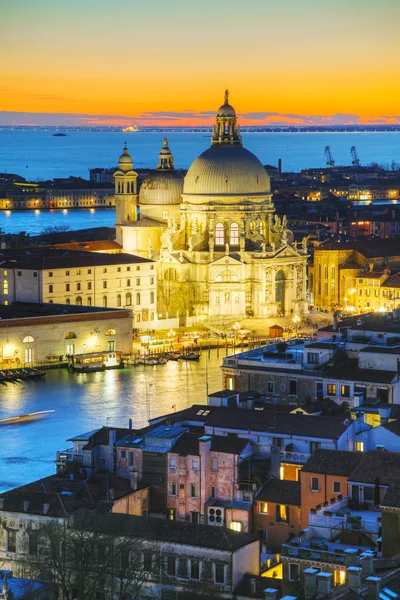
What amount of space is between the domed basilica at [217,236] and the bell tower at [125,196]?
3cm

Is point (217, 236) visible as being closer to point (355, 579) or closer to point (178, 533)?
point (178, 533)

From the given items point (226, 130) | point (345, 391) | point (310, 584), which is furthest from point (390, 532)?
point (226, 130)

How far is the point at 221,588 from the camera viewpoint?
15.3 m

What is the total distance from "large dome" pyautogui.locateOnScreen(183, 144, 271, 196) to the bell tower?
6.22ft

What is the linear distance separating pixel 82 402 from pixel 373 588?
55.3 feet

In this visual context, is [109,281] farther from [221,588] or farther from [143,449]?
[221,588]

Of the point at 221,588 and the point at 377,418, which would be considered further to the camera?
the point at 377,418

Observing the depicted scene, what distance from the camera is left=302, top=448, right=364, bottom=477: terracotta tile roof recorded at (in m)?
17.5

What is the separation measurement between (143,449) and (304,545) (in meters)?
4.20

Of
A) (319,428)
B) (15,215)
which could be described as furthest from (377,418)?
(15,215)

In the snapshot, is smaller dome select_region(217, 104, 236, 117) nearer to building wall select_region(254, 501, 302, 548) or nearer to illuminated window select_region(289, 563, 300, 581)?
building wall select_region(254, 501, 302, 548)

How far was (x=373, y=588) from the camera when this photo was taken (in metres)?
12.5

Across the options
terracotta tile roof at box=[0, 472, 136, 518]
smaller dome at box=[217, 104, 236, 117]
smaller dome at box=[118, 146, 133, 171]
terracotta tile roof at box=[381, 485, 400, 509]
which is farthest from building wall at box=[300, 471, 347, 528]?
smaller dome at box=[118, 146, 133, 171]

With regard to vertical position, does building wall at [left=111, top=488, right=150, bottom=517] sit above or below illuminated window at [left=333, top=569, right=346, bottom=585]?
above
